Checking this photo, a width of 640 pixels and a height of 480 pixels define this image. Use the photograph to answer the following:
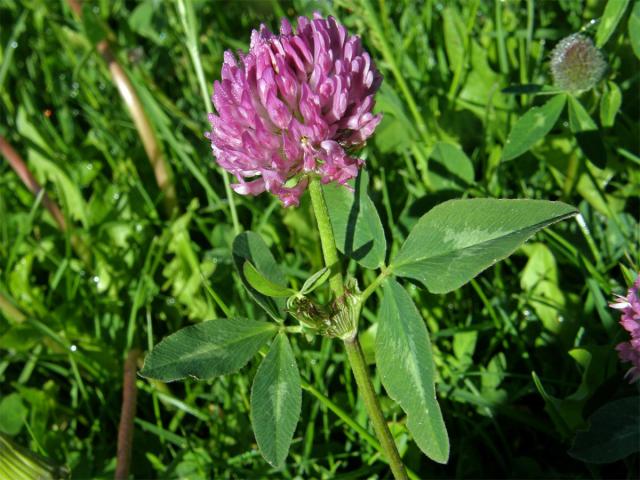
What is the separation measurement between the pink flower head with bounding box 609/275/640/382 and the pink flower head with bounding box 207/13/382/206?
1.49 feet

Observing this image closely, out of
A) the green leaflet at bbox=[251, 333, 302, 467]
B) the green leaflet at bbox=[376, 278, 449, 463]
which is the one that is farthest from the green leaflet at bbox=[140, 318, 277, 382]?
the green leaflet at bbox=[376, 278, 449, 463]

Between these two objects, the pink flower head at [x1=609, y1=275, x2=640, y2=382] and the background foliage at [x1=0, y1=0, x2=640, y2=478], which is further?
the background foliage at [x1=0, y1=0, x2=640, y2=478]

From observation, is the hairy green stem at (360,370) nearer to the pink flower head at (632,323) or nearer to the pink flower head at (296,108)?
the pink flower head at (296,108)

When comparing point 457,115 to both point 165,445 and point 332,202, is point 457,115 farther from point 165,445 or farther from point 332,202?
point 165,445

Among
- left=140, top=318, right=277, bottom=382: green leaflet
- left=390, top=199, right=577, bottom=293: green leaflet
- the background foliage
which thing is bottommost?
the background foliage

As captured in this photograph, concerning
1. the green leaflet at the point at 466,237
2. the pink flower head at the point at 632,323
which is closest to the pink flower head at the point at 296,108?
the green leaflet at the point at 466,237

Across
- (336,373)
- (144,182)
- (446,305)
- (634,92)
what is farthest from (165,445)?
(634,92)

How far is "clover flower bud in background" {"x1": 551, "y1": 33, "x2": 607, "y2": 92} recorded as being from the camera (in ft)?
5.18

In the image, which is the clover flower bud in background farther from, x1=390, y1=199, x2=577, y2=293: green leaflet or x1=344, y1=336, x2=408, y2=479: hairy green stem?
x1=344, y1=336, x2=408, y2=479: hairy green stem

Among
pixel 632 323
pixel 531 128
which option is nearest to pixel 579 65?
→ pixel 531 128

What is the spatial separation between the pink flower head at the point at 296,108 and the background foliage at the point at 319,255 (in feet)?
1.10

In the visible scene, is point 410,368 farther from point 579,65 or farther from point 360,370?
point 579,65

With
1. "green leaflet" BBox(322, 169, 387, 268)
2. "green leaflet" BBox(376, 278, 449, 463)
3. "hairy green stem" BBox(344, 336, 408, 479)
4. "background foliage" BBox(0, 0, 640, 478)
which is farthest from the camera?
"background foliage" BBox(0, 0, 640, 478)

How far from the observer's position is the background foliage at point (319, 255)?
1.48 metres
